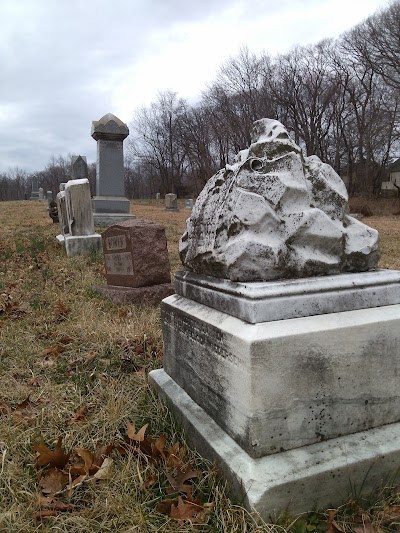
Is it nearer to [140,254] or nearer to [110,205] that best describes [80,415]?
[140,254]

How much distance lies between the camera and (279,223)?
82.7 inches

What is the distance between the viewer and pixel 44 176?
77000 mm

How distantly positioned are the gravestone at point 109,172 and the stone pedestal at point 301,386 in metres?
12.1

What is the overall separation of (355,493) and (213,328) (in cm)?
93

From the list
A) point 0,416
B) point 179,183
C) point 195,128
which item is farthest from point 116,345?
point 179,183

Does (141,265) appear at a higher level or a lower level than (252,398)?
higher

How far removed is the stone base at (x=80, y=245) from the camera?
8844 millimetres

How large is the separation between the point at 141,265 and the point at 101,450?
11.4ft

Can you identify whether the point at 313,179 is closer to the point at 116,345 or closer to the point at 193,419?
the point at 193,419

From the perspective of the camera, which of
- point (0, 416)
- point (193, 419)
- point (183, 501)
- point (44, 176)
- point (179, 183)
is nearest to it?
point (183, 501)

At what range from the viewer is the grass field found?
5.82 feet

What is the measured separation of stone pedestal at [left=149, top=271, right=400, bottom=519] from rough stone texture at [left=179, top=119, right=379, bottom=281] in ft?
0.37

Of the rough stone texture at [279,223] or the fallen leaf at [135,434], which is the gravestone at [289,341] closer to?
the rough stone texture at [279,223]

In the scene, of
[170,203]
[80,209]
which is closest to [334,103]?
[170,203]
